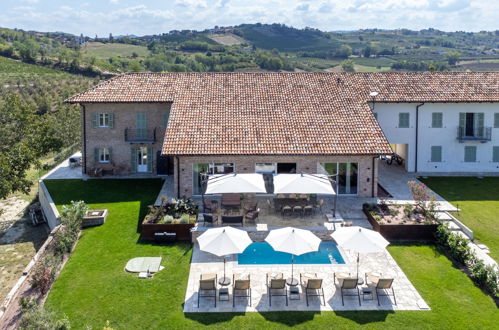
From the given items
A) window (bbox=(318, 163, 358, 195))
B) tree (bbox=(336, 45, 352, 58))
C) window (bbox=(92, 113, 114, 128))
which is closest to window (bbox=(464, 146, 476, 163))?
window (bbox=(318, 163, 358, 195))

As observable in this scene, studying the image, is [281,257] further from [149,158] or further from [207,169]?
[149,158]

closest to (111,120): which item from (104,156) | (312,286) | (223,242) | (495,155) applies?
(104,156)

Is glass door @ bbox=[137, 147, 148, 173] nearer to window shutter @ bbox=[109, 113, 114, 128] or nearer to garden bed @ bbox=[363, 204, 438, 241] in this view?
window shutter @ bbox=[109, 113, 114, 128]

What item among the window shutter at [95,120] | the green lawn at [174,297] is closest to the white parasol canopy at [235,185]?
the green lawn at [174,297]

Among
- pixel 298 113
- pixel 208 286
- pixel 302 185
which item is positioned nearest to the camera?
pixel 208 286

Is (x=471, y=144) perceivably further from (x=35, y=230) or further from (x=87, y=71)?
(x=87, y=71)

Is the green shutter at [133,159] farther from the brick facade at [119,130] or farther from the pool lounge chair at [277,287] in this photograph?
the pool lounge chair at [277,287]

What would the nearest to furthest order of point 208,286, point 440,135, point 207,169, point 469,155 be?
point 208,286, point 207,169, point 440,135, point 469,155
